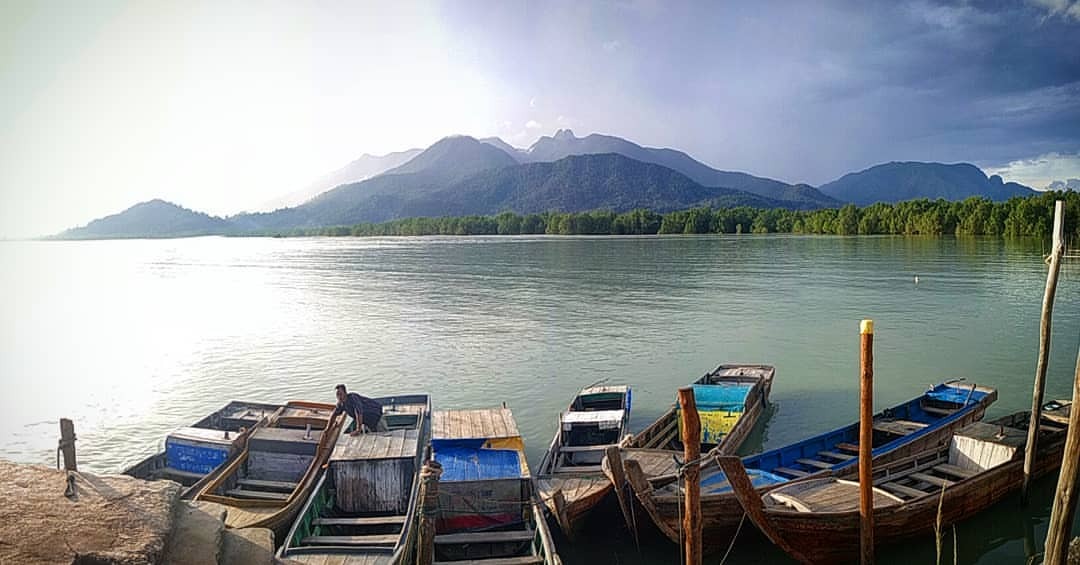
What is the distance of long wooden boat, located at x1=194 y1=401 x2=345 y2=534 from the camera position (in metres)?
11.8

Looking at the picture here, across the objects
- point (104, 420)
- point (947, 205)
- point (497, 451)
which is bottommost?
point (104, 420)

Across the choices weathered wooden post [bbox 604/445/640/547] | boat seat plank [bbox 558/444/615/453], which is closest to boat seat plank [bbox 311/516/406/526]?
weathered wooden post [bbox 604/445/640/547]

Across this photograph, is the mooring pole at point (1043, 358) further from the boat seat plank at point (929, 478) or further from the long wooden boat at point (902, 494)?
the boat seat plank at point (929, 478)

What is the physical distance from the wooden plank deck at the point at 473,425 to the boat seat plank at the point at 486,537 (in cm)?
274

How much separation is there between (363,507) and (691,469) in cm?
633

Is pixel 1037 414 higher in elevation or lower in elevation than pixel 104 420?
higher

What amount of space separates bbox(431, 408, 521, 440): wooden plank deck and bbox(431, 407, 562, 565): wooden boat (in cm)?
2

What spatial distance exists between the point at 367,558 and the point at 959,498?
10.3m

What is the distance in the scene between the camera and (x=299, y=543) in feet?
34.2

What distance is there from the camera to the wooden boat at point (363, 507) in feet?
33.5

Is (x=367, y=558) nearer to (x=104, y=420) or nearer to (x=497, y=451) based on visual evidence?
(x=497, y=451)

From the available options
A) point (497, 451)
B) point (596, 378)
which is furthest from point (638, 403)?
point (497, 451)

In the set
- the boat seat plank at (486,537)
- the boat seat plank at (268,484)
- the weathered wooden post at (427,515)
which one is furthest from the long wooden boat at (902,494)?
the boat seat plank at (268,484)

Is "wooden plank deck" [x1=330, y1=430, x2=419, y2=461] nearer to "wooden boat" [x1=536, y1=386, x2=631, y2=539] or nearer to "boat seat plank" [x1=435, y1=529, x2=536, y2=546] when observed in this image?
"boat seat plank" [x1=435, y1=529, x2=536, y2=546]
